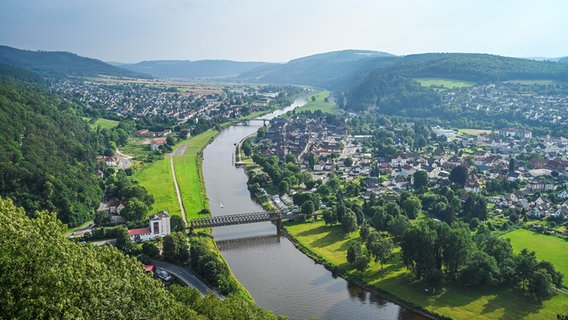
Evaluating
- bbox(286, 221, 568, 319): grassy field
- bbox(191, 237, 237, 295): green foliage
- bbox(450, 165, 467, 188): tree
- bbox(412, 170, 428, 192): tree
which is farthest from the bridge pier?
bbox(450, 165, 467, 188): tree


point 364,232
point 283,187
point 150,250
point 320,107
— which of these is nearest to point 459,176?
point 283,187

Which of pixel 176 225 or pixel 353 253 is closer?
pixel 353 253

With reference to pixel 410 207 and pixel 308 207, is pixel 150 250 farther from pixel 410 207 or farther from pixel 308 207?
pixel 410 207

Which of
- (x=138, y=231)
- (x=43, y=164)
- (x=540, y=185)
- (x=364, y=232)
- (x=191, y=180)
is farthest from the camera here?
(x=191, y=180)

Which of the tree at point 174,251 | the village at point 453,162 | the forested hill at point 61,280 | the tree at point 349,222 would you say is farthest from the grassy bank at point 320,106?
the forested hill at point 61,280

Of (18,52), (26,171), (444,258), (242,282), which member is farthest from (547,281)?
(18,52)

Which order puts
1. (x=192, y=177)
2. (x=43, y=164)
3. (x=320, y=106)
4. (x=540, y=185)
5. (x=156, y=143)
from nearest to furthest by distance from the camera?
(x=43, y=164), (x=540, y=185), (x=192, y=177), (x=156, y=143), (x=320, y=106)

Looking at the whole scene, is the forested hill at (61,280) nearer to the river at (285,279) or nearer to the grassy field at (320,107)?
the river at (285,279)

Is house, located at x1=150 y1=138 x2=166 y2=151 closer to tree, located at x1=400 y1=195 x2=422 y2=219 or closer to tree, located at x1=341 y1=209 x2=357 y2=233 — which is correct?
tree, located at x1=341 y1=209 x2=357 y2=233
